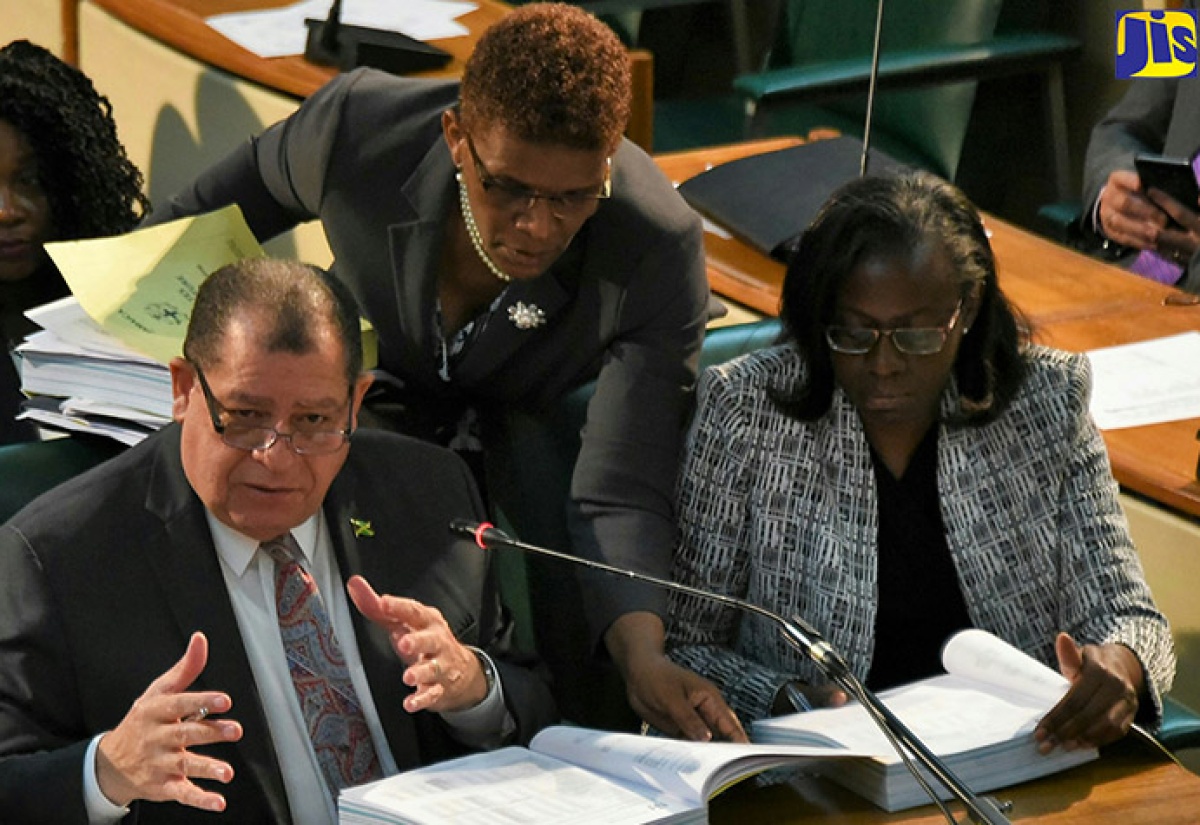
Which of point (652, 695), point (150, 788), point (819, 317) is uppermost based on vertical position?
point (819, 317)

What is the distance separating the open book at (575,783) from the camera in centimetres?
178

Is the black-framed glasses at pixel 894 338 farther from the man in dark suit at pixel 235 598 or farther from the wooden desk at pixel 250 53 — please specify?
the wooden desk at pixel 250 53

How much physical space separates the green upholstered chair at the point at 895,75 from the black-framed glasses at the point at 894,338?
1908 millimetres

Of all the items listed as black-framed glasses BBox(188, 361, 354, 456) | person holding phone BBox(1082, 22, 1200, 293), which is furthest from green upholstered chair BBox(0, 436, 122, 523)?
person holding phone BBox(1082, 22, 1200, 293)

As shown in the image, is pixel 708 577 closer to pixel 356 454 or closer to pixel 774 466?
pixel 774 466

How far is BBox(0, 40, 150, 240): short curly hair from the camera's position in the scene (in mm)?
3086

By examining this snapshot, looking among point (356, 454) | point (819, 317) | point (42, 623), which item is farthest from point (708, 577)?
point (42, 623)

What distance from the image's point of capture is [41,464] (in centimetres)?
228

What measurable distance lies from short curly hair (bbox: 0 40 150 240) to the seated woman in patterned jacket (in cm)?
120

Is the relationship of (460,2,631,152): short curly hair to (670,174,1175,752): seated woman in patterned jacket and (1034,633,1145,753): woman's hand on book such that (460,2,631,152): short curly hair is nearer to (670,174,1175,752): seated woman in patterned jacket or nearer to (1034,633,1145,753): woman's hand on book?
(670,174,1175,752): seated woman in patterned jacket

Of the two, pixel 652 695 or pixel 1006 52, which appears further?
pixel 1006 52

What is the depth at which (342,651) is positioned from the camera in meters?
2.05

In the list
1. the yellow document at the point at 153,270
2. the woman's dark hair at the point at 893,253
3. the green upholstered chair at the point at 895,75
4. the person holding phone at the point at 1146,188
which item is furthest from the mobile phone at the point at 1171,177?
the yellow document at the point at 153,270

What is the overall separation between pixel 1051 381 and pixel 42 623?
1270 millimetres
